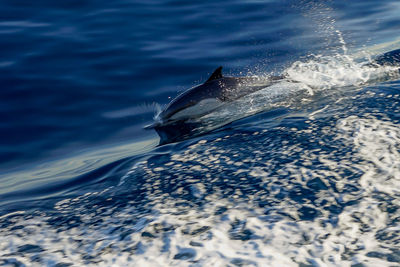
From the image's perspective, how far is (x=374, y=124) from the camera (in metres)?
4.56

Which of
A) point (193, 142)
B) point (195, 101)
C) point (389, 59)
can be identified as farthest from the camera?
point (389, 59)

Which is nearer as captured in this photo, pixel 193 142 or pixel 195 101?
pixel 193 142

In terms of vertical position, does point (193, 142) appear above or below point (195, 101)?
below

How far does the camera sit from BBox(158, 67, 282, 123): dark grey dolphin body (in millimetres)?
5773

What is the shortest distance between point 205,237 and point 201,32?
617 cm

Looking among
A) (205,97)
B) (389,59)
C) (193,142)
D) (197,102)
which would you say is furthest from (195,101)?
(389,59)

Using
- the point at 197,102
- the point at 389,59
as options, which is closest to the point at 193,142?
the point at 197,102

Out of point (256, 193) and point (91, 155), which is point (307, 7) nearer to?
point (91, 155)

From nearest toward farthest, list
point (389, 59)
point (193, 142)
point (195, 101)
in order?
point (193, 142) → point (195, 101) → point (389, 59)

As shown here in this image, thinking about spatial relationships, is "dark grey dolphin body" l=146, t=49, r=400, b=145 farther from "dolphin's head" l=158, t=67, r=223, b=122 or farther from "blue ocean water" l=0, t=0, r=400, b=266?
"blue ocean water" l=0, t=0, r=400, b=266

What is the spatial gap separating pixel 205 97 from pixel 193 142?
43.4 inches

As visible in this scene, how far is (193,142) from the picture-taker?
486 centimetres

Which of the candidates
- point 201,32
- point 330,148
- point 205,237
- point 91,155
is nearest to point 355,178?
point 330,148

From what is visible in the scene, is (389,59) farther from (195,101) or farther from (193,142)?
(193,142)
